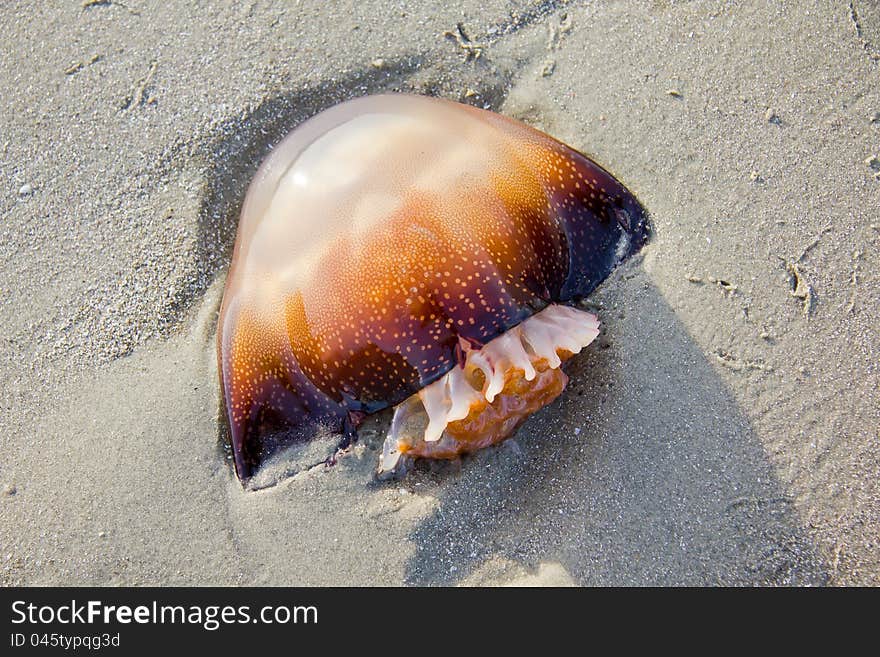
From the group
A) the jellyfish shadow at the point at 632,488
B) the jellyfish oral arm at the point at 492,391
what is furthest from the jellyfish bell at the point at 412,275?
the jellyfish shadow at the point at 632,488

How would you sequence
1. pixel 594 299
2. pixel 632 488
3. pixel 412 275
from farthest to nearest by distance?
pixel 594 299 → pixel 632 488 → pixel 412 275

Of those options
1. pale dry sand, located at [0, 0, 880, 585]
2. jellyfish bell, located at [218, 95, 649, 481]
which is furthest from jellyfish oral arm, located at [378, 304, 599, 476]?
pale dry sand, located at [0, 0, 880, 585]

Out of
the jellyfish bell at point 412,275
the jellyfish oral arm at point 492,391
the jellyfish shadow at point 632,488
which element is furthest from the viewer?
the jellyfish shadow at point 632,488

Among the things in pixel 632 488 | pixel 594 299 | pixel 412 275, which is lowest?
pixel 632 488

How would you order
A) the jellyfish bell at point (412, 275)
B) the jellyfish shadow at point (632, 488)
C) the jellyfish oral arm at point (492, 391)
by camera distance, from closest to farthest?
the jellyfish bell at point (412, 275) → the jellyfish oral arm at point (492, 391) → the jellyfish shadow at point (632, 488)

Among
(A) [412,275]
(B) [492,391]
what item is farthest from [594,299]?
(A) [412,275]

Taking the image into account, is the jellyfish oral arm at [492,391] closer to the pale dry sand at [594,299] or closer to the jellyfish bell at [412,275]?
the jellyfish bell at [412,275]

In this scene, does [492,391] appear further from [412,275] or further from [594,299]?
[594,299]

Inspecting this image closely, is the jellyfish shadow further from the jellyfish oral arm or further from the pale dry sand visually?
the jellyfish oral arm
